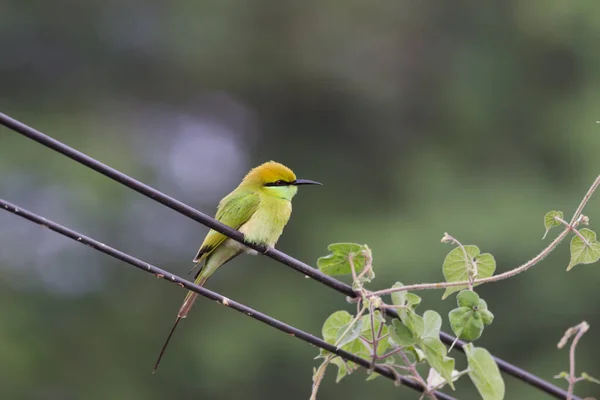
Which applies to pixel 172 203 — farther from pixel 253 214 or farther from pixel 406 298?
pixel 253 214

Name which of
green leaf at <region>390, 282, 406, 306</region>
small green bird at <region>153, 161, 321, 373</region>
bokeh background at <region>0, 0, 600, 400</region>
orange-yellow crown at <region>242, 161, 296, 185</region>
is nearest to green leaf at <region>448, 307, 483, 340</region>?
green leaf at <region>390, 282, 406, 306</region>

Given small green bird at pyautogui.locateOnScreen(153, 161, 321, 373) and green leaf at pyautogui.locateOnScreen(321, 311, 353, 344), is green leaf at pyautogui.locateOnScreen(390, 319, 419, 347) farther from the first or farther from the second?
small green bird at pyautogui.locateOnScreen(153, 161, 321, 373)

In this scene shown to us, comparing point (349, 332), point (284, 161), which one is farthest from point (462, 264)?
point (284, 161)

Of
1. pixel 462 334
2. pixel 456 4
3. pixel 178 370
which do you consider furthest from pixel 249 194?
pixel 456 4

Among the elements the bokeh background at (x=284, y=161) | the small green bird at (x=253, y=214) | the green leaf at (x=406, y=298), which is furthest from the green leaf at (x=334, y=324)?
the bokeh background at (x=284, y=161)

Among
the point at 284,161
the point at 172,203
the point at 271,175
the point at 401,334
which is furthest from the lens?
the point at 284,161

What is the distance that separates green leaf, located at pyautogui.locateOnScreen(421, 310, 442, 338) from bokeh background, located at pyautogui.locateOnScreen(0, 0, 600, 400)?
517 centimetres

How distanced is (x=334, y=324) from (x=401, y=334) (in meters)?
0.19

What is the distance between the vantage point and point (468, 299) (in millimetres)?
1596

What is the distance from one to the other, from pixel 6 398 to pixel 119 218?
1788 mm

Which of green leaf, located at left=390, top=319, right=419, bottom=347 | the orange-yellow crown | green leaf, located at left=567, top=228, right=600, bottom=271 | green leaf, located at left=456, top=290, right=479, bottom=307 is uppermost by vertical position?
green leaf, located at left=567, top=228, right=600, bottom=271

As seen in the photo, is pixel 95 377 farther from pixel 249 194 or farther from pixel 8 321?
pixel 249 194

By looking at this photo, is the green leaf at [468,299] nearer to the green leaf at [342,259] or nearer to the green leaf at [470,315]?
the green leaf at [470,315]

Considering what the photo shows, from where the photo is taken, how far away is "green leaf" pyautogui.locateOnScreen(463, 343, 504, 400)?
158 cm
